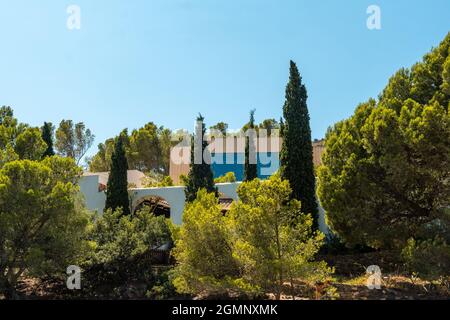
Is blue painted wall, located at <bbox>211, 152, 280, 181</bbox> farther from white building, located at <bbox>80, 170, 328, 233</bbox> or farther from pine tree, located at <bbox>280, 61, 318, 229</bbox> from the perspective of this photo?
pine tree, located at <bbox>280, 61, 318, 229</bbox>

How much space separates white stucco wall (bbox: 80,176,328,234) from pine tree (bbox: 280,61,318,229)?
11.8 feet

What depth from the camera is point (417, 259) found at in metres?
9.75

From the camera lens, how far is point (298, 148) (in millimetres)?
16422

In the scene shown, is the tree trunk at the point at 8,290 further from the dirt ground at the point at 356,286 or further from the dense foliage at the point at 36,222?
the dirt ground at the point at 356,286

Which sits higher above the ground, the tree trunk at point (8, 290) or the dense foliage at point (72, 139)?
the dense foliage at point (72, 139)

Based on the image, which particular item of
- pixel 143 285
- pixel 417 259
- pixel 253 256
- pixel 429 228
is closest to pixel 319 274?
pixel 253 256

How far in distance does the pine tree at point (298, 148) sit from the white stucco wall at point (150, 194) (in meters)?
3.59

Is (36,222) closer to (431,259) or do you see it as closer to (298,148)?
(298,148)

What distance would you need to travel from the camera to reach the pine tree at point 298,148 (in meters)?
16.0

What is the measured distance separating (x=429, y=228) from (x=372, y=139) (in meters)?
2.40

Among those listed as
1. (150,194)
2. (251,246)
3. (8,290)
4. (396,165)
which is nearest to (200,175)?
(150,194)

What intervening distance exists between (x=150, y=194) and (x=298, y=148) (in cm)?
759

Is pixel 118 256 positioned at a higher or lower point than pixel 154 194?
lower

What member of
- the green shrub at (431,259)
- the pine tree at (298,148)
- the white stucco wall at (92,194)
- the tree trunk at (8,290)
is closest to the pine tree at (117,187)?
the white stucco wall at (92,194)
